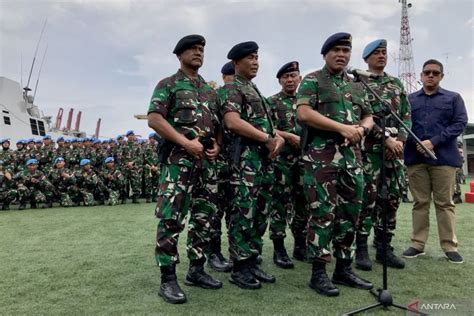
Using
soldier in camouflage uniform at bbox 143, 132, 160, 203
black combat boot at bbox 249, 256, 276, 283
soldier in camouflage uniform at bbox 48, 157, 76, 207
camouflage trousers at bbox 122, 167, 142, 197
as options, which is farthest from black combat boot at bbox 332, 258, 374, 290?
soldier in camouflage uniform at bbox 48, 157, 76, 207

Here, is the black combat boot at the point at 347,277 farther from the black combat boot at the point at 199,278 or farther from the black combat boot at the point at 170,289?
the black combat boot at the point at 170,289

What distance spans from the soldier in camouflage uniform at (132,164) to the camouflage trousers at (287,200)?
6.89 m

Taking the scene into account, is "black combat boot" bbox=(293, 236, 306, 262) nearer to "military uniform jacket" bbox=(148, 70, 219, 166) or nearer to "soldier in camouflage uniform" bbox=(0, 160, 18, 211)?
"military uniform jacket" bbox=(148, 70, 219, 166)

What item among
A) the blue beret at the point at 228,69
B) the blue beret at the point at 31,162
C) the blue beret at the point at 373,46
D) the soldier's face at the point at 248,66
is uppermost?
the blue beret at the point at 373,46

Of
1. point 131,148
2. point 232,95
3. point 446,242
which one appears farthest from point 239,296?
point 131,148

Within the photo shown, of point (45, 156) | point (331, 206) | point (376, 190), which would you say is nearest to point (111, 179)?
point (45, 156)

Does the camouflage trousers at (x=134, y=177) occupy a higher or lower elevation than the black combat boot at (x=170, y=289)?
higher

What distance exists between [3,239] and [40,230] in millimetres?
690

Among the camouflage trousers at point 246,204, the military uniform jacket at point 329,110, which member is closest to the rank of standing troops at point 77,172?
the camouflage trousers at point 246,204

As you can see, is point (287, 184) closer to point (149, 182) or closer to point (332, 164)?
point (332, 164)

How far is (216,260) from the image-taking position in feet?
11.5

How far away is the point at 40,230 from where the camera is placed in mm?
5586

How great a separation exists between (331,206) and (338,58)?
3.94 ft

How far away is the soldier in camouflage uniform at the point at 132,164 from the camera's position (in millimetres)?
9922
